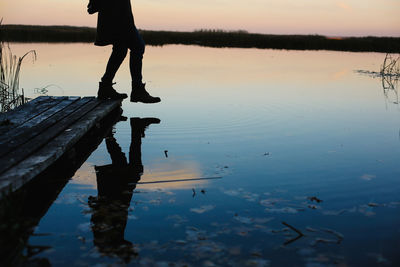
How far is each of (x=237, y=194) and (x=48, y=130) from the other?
222 cm

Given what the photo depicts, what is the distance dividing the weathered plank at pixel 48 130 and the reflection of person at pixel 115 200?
615 millimetres

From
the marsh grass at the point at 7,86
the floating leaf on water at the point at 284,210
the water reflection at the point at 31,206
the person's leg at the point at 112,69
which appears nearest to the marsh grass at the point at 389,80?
the person's leg at the point at 112,69

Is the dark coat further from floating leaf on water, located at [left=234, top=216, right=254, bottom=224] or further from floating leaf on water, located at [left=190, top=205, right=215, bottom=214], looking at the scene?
floating leaf on water, located at [left=234, top=216, right=254, bottom=224]

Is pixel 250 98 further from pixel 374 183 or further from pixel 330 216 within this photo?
pixel 330 216

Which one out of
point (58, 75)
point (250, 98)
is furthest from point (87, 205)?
point (58, 75)

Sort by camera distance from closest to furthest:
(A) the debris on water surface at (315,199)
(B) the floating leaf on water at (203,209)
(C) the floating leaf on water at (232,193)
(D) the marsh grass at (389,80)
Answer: (B) the floating leaf on water at (203,209) → (A) the debris on water surface at (315,199) → (C) the floating leaf on water at (232,193) → (D) the marsh grass at (389,80)

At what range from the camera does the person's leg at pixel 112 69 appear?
677cm

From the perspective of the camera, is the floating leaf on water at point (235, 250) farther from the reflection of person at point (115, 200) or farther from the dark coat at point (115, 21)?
the dark coat at point (115, 21)

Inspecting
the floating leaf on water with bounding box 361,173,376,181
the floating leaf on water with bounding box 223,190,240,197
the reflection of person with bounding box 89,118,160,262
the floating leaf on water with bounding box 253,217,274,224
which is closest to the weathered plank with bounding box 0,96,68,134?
the reflection of person with bounding box 89,118,160,262

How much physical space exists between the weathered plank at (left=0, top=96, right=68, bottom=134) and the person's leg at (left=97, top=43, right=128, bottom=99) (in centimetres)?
71

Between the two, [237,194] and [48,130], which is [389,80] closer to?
[237,194]

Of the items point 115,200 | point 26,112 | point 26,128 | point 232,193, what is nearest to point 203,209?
point 232,193

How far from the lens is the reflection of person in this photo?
2.90 meters

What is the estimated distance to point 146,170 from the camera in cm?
468
